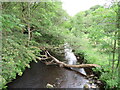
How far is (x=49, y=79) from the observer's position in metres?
5.64

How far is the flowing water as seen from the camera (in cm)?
505

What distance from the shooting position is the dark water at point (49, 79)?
5051mm

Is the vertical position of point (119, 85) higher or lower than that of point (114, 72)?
lower

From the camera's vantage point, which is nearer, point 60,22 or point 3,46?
point 3,46

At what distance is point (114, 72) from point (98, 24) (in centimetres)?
214

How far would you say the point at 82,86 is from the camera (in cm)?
504

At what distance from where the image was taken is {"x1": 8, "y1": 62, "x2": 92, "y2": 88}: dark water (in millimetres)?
5051

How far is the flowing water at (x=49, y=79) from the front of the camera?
505 cm

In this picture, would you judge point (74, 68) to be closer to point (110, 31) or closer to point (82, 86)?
point (82, 86)

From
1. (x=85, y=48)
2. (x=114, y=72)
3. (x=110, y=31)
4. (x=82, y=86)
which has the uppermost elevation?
(x=110, y=31)

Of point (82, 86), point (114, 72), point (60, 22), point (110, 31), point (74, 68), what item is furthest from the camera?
point (60, 22)

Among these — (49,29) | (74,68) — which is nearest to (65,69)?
(74,68)

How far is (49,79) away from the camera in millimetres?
5645

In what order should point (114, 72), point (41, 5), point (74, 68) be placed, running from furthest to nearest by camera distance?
point (74, 68)
point (41, 5)
point (114, 72)
